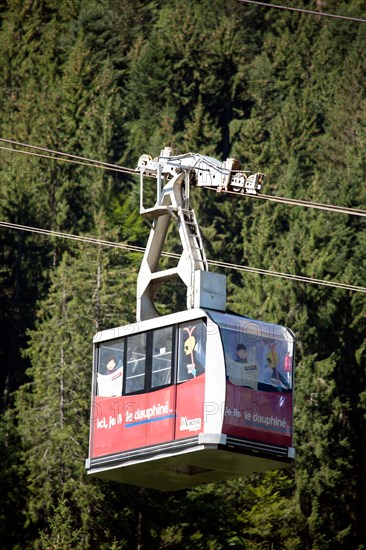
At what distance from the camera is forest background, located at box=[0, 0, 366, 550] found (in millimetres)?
54656

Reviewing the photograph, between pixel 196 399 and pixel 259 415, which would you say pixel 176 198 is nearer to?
pixel 196 399

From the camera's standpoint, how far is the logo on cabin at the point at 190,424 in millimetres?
23964

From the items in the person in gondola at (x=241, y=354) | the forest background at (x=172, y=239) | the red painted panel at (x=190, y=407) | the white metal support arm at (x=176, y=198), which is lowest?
the forest background at (x=172, y=239)

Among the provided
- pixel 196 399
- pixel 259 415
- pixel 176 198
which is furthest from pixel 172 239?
pixel 196 399

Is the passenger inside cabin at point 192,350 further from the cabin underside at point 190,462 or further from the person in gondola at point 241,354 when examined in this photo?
the cabin underside at point 190,462

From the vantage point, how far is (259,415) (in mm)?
24375

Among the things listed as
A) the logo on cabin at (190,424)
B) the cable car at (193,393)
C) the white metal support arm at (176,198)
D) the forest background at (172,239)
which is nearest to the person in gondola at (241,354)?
the cable car at (193,393)

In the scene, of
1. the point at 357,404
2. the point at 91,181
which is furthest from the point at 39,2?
the point at 357,404

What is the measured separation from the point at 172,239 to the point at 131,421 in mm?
45651

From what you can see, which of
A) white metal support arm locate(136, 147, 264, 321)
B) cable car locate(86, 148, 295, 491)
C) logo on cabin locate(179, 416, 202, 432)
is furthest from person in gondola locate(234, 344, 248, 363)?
white metal support arm locate(136, 147, 264, 321)

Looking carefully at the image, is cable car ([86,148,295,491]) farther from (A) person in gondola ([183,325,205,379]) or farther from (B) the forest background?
(B) the forest background

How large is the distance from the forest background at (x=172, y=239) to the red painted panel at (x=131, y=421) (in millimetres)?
26033

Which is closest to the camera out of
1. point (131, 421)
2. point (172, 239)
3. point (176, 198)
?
point (131, 421)

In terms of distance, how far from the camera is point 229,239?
79.6 meters
